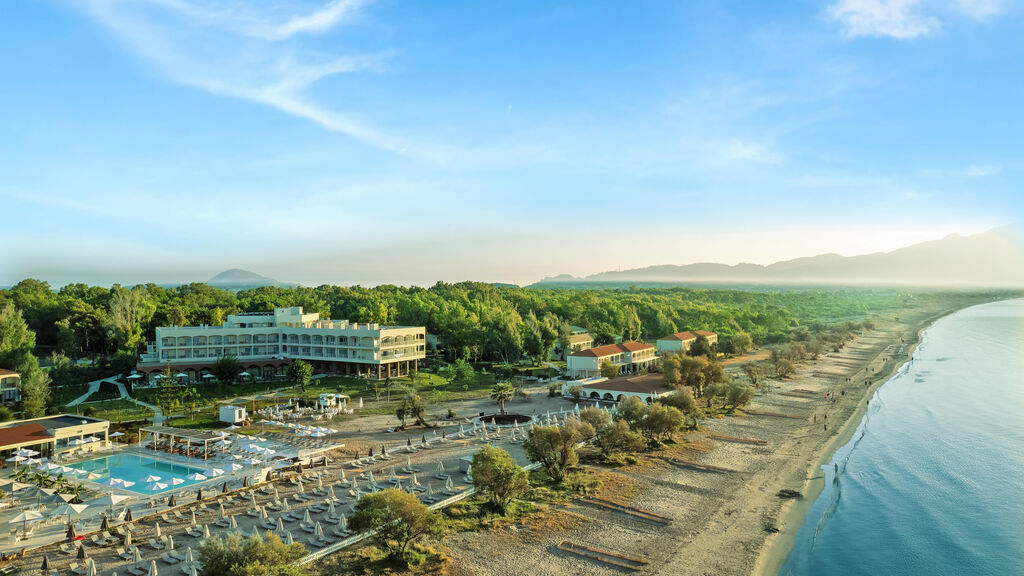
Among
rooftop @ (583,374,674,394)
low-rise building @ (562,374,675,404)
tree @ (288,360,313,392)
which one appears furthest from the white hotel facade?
rooftop @ (583,374,674,394)

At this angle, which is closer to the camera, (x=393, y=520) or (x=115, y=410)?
(x=393, y=520)

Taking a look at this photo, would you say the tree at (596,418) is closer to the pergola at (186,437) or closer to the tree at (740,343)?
the pergola at (186,437)

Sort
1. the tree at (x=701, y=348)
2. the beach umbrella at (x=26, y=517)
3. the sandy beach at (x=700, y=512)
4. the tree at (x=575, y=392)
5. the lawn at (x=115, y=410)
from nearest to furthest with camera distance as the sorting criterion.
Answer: the sandy beach at (x=700, y=512)
the beach umbrella at (x=26, y=517)
the lawn at (x=115, y=410)
the tree at (x=575, y=392)
the tree at (x=701, y=348)

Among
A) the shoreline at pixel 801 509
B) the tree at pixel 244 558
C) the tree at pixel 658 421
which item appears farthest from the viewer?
the tree at pixel 658 421

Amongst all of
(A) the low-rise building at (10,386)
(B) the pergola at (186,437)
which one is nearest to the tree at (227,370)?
(A) the low-rise building at (10,386)

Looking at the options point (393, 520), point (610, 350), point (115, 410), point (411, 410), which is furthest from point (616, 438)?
point (115, 410)

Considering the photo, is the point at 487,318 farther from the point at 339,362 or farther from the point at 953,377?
the point at 953,377

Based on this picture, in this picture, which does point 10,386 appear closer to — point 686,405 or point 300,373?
point 300,373
